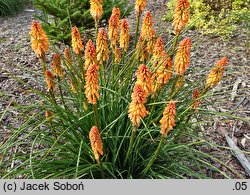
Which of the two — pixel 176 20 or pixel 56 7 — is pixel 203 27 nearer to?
pixel 56 7

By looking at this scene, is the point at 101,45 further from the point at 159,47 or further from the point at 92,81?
the point at 92,81

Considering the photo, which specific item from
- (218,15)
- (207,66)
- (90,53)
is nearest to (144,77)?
(90,53)

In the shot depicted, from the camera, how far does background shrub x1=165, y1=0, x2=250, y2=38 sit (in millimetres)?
5121

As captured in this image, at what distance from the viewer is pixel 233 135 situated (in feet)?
11.4

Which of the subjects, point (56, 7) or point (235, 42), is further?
point (235, 42)

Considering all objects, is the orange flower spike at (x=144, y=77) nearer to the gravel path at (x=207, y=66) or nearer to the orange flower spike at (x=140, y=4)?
the orange flower spike at (x=140, y=4)

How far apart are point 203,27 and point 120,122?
10.7 feet

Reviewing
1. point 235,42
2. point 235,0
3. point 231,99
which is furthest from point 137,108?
point 235,0

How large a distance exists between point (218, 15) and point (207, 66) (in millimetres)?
1525

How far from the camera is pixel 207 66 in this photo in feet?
14.9

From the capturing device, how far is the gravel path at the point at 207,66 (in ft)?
11.6

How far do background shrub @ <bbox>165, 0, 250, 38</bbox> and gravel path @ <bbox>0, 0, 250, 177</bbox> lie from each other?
143mm

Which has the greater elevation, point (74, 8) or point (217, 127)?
point (74, 8)

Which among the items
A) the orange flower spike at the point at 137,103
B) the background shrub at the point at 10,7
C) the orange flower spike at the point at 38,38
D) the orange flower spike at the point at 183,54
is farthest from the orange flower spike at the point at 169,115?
the background shrub at the point at 10,7
